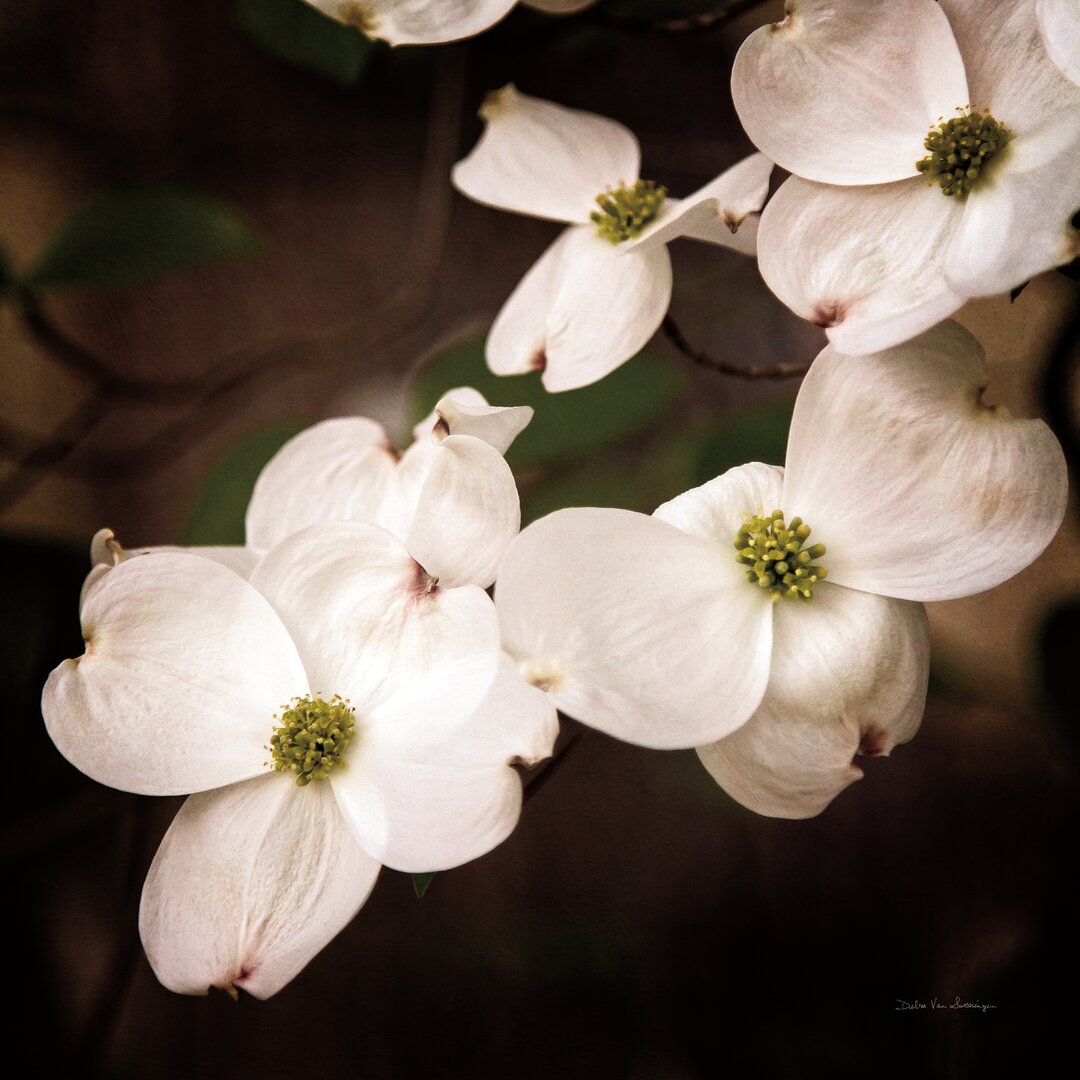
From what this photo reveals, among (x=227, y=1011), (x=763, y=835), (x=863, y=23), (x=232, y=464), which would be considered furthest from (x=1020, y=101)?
(x=227, y=1011)

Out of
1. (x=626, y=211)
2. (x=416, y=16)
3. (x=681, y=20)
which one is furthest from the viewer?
(x=681, y=20)

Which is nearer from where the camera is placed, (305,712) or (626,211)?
(305,712)

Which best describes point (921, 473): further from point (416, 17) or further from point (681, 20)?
point (681, 20)

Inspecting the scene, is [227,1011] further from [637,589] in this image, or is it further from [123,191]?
[123,191]

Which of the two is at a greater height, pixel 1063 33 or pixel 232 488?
pixel 1063 33

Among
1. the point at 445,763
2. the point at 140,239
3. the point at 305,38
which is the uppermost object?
the point at 305,38

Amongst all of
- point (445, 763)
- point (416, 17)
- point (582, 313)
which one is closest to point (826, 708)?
point (445, 763)
